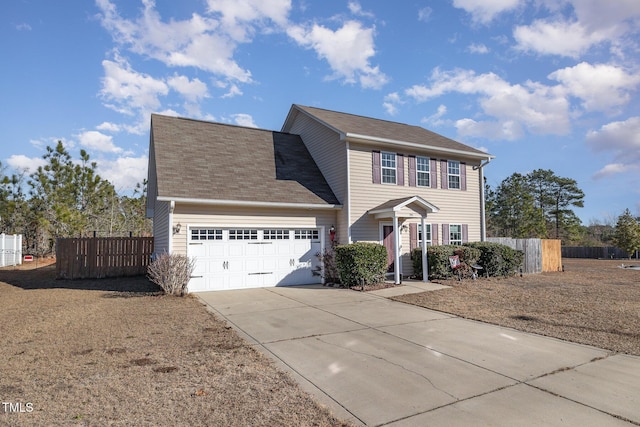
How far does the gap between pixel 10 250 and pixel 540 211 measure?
141ft

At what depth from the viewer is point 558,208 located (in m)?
42.5

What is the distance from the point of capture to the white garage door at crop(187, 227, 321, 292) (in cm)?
1166

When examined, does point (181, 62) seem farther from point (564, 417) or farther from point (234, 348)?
point (564, 417)

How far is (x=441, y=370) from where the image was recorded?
194 inches

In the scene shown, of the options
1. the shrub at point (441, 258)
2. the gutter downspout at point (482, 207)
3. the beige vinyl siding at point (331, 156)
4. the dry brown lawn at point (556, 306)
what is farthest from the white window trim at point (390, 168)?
the gutter downspout at point (482, 207)

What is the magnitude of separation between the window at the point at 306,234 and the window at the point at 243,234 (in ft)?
4.91

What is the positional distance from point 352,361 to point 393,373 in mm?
673

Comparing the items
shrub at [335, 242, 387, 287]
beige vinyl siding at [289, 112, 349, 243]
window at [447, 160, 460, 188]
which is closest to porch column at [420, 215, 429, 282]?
shrub at [335, 242, 387, 287]

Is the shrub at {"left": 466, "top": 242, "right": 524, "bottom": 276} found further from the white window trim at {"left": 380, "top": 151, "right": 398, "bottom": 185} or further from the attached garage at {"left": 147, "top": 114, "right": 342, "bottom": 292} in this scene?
the attached garage at {"left": 147, "top": 114, "right": 342, "bottom": 292}

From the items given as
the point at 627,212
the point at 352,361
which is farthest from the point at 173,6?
the point at 627,212

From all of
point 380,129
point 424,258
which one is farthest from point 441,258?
point 380,129

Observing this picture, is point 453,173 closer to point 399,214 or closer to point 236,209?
point 399,214

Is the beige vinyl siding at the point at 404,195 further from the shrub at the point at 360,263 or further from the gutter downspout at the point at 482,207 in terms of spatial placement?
the shrub at the point at 360,263

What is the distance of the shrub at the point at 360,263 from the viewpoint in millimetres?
12156
